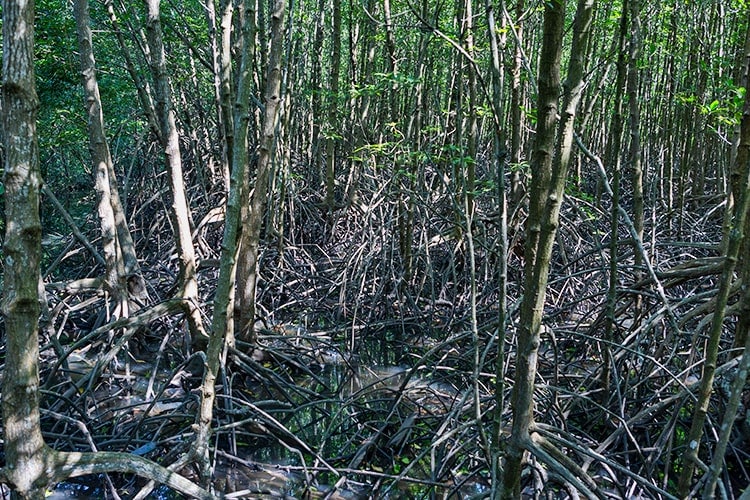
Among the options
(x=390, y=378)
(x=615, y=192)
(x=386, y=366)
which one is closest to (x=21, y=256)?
(x=615, y=192)

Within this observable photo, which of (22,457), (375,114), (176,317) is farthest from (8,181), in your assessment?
(375,114)

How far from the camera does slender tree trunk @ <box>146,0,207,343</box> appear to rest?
11.1ft

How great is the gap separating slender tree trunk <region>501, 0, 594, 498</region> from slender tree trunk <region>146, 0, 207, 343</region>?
2.32m

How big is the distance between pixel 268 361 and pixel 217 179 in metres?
3.89

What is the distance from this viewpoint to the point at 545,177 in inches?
69.0

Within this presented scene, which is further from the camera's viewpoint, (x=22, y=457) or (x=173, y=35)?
(x=173, y=35)

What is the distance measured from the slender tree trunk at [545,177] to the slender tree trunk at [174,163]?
2.32 metres

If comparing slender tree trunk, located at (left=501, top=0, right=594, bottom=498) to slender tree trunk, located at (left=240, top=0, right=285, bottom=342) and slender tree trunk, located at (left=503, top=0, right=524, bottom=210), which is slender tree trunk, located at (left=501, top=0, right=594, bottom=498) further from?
slender tree trunk, located at (left=240, top=0, right=285, bottom=342)

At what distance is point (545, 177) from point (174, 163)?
8.01 ft

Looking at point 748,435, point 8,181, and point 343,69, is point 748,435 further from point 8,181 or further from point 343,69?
point 343,69

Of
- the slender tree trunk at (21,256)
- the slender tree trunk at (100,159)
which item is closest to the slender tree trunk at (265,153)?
the slender tree trunk at (100,159)

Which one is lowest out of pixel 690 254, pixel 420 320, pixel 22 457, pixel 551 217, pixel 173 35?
pixel 420 320

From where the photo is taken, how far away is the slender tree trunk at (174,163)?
134 inches

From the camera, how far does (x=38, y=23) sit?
674 cm
